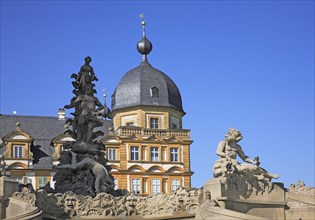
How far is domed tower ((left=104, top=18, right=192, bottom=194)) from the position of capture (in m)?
71.2

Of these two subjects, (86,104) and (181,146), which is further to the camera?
(181,146)

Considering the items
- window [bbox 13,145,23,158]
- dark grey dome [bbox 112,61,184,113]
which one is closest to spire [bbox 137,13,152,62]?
dark grey dome [bbox 112,61,184,113]

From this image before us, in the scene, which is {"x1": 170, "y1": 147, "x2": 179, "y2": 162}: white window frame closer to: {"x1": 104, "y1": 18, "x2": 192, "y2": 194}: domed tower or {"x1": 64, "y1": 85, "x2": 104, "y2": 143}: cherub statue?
{"x1": 104, "y1": 18, "x2": 192, "y2": 194}: domed tower

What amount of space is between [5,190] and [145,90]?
57775 mm

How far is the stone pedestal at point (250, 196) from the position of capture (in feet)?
68.3

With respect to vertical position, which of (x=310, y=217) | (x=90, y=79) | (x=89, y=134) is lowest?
(x=310, y=217)

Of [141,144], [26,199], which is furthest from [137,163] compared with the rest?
[26,199]

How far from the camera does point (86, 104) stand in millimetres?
25141

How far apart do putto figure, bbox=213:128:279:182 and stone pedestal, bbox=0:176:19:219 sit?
664 cm

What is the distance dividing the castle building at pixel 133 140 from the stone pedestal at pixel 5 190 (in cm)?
4782

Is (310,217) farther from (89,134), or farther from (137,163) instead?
(137,163)

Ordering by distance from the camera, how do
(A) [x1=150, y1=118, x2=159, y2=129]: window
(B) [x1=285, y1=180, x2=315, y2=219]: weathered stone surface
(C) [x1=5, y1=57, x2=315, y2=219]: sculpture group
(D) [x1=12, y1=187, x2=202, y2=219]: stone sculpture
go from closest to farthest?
(D) [x1=12, y1=187, x2=202, y2=219]: stone sculpture < (C) [x1=5, y1=57, x2=315, y2=219]: sculpture group < (B) [x1=285, y1=180, x2=315, y2=219]: weathered stone surface < (A) [x1=150, y1=118, x2=159, y2=129]: window

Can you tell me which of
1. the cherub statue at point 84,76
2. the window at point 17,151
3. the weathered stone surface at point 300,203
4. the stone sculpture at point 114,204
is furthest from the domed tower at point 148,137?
the stone sculpture at point 114,204

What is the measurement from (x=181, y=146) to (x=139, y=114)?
611cm
